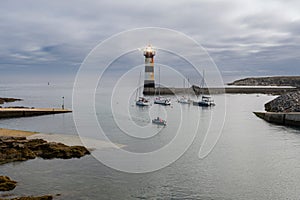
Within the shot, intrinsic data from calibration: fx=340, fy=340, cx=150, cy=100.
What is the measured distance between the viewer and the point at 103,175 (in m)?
16.1

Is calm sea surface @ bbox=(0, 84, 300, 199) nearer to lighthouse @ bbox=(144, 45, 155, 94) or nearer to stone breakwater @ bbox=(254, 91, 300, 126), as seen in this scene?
stone breakwater @ bbox=(254, 91, 300, 126)

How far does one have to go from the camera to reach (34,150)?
2014 cm

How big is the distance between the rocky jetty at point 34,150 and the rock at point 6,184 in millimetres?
3349

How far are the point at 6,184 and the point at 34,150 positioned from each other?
626cm

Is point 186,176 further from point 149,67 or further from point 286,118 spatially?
point 149,67

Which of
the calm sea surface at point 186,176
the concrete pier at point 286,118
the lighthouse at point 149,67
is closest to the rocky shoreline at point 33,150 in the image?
the calm sea surface at point 186,176

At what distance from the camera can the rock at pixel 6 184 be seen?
1359 centimetres

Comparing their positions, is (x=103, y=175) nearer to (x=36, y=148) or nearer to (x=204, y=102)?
(x=36, y=148)

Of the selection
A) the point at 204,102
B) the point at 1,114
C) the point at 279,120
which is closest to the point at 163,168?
the point at 279,120

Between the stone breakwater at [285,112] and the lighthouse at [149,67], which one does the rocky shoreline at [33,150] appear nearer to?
the stone breakwater at [285,112]

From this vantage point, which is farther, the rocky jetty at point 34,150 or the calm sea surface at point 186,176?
the rocky jetty at point 34,150

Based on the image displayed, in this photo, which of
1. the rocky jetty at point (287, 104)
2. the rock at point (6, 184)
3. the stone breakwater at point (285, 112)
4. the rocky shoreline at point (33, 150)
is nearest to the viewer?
the rock at point (6, 184)

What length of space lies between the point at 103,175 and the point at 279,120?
2528 cm

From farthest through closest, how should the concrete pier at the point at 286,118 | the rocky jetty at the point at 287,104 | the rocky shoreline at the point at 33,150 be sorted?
the rocky jetty at the point at 287,104 < the concrete pier at the point at 286,118 < the rocky shoreline at the point at 33,150
